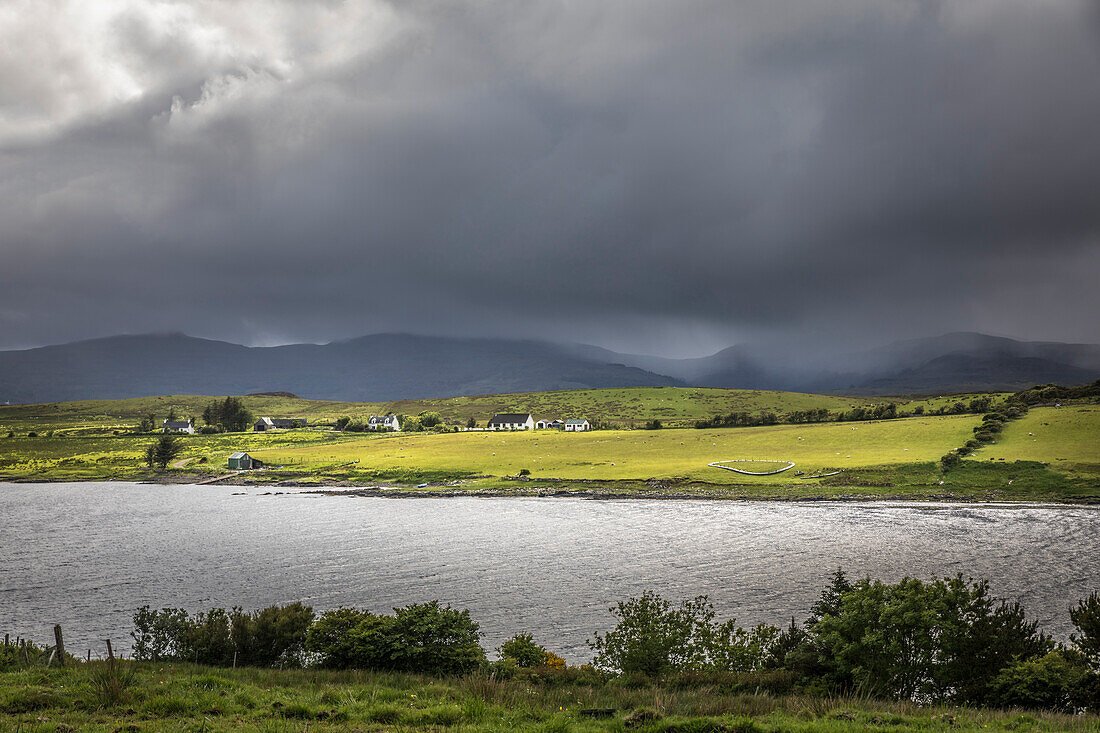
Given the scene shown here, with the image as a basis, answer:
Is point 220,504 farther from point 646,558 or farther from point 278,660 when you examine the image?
point 278,660

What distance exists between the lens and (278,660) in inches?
768

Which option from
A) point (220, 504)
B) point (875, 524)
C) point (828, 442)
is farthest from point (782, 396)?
point (220, 504)

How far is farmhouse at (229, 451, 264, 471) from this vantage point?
106750 mm

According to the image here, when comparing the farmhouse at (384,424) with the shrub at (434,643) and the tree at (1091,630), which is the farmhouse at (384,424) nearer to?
the shrub at (434,643)

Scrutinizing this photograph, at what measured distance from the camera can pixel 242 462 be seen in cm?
10681

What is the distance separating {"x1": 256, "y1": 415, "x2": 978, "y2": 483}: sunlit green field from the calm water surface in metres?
16.7

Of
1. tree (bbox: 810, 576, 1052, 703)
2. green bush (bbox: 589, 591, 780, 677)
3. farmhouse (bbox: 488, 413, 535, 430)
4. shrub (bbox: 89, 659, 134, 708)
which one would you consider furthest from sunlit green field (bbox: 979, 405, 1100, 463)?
farmhouse (bbox: 488, 413, 535, 430)

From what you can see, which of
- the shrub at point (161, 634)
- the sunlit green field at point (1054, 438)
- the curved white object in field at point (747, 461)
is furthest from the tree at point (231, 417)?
the sunlit green field at point (1054, 438)

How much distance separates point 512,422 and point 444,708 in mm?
149600

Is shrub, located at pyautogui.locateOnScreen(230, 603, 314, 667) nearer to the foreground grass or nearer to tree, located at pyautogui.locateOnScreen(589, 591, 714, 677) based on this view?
the foreground grass

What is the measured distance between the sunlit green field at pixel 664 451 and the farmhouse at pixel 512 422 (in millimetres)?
38422

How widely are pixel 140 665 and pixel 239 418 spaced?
17370 cm

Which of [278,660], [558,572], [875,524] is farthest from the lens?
[875,524]

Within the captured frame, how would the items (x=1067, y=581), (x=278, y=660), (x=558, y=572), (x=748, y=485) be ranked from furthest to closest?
(x=748, y=485), (x=558, y=572), (x=1067, y=581), (x=278, y=660)
